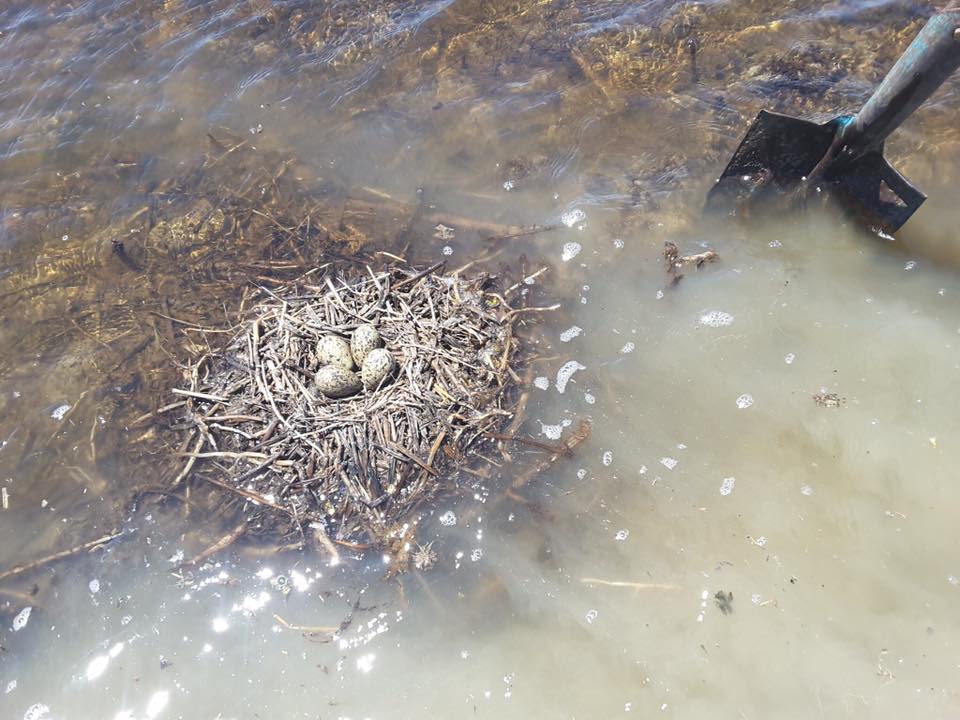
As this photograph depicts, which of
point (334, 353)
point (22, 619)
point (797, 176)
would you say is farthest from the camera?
point (797, 176)

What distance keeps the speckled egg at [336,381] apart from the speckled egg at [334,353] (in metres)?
0.04

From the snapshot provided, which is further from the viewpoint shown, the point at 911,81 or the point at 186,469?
the point at 186,469

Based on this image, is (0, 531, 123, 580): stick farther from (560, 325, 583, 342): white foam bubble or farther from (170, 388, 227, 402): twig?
(560, 325, 583, 342): white foam bubble

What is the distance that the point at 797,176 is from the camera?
16.6ft

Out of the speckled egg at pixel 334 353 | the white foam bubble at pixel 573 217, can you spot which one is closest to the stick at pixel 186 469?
the speckled egg at pixel 334 353

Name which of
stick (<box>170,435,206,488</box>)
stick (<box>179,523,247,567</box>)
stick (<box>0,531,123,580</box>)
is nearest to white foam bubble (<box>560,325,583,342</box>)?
stick (<box>179,523,247,567</box>)

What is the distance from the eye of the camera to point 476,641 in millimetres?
3586

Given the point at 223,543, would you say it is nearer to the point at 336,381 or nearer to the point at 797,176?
the point at 336,381

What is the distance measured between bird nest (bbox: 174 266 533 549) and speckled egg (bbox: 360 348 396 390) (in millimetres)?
59

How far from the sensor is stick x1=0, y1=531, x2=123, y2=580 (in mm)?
4051

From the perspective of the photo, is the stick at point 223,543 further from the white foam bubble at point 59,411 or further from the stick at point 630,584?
the stick at point 630,584

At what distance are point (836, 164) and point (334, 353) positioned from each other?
13.7ft

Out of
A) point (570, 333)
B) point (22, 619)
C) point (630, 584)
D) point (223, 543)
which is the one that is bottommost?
point (630, 584)

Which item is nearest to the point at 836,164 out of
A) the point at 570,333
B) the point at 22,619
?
the point at 570,333
